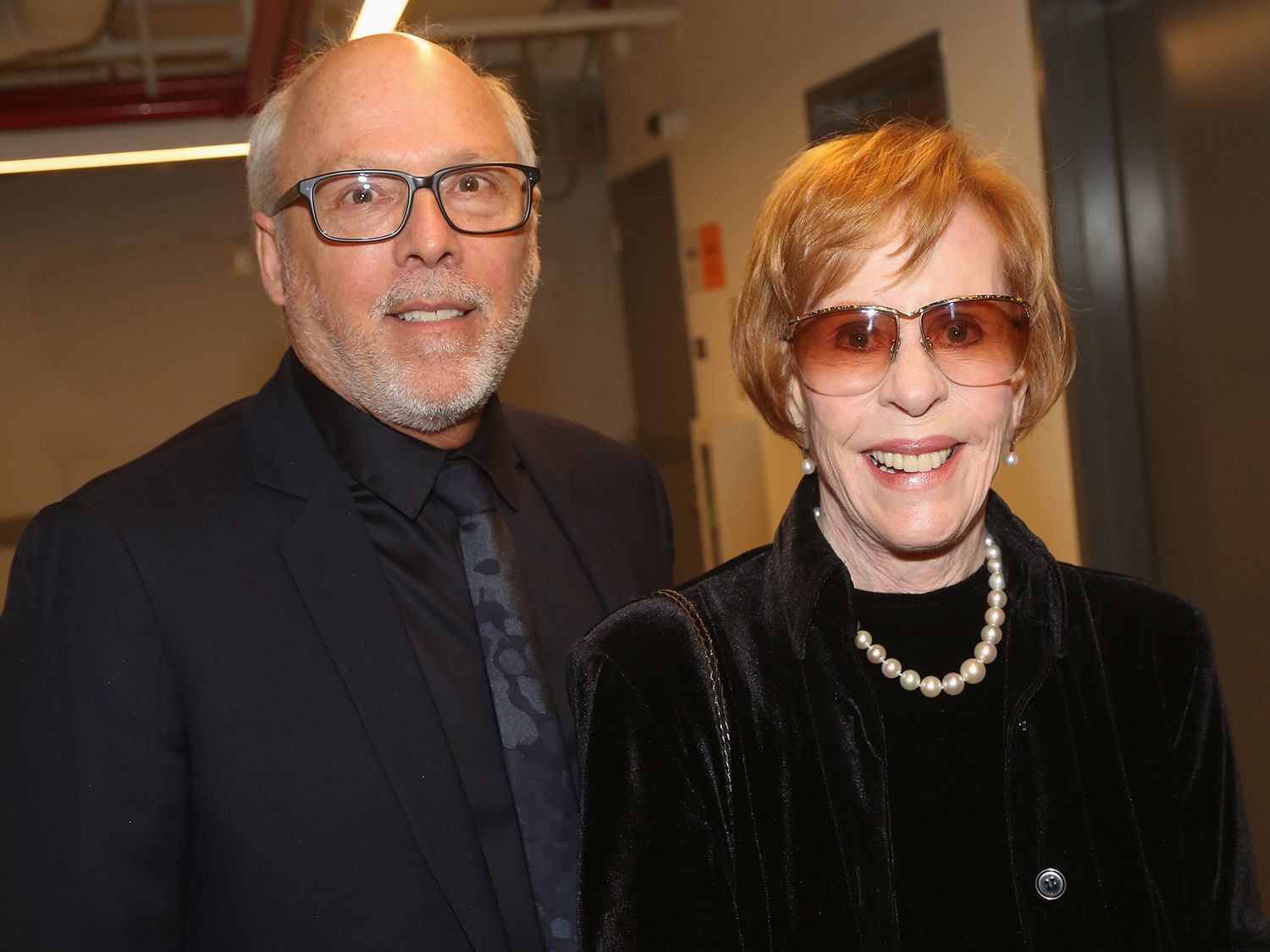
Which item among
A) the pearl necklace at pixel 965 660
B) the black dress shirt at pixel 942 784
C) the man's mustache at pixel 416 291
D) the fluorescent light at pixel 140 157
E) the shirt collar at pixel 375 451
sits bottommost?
the black dress shirt at pixel 942 784

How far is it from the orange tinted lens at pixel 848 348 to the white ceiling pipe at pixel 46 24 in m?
3.07

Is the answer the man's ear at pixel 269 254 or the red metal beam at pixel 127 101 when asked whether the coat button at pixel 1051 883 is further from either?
the red metal beam at pixel 127 101

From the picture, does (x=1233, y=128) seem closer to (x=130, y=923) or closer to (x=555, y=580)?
(x=555, y=580)

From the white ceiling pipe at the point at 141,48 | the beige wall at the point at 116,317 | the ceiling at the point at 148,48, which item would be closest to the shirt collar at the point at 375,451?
the ceiling at the point at 148,48

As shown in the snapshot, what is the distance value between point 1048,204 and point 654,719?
2469 mm

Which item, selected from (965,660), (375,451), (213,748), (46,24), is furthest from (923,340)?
(46,24)

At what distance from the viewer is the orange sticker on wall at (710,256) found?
206 inches

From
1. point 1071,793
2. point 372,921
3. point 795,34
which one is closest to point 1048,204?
Answer: point 795,34

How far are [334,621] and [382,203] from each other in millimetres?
550

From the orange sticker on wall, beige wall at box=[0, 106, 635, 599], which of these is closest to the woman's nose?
beige wall at box=[0, 106, 635, 599]

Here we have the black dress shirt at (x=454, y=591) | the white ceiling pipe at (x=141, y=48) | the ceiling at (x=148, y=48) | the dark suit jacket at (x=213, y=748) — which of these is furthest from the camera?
the white ceiling pipe at (x=141, y=48)

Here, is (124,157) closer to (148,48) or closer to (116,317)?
(116,317)

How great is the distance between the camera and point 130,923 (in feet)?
4.39

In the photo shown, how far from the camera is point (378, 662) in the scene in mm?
1423
